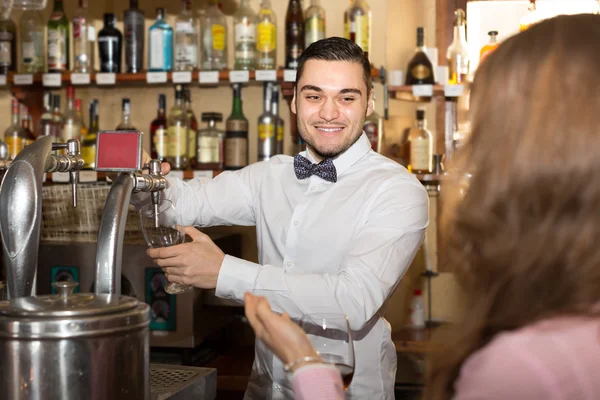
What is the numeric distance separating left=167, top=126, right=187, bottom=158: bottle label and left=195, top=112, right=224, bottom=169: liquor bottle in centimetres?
6

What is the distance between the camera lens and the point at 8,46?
3225 mm

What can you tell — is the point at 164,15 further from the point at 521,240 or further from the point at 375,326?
the point at 521,240

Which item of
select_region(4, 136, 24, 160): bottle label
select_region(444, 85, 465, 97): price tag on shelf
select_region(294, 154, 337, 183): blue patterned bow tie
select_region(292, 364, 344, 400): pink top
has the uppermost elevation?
select_region(444, 85, 465, 97): price tag on shelf

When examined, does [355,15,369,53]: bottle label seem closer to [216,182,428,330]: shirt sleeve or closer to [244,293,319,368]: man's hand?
[216,182,428,330]: shirt sleeve

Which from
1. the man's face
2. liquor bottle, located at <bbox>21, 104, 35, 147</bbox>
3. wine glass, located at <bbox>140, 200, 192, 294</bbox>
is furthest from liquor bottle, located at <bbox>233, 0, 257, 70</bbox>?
wine glass, located at <bbox>140, 200, 192, 294</bbox>

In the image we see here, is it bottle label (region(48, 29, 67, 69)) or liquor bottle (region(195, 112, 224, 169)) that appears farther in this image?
bottle label (region(48, 29, 67, 69))

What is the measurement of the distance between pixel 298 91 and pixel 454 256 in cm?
106

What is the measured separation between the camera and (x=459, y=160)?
872mm

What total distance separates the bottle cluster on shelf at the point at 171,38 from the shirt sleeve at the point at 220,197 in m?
1.05

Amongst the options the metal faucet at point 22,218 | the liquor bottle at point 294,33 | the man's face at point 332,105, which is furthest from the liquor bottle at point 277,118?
the metal faucet at point 22,218

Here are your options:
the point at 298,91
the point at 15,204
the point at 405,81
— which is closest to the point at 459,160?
the point at 15,204

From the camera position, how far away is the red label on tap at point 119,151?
3.86ft

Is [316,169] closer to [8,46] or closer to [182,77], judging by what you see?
[182,77]

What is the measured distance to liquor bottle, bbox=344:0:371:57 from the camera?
2.91 m
